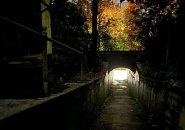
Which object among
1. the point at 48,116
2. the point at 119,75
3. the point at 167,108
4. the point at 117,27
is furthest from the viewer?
the point at 119,75

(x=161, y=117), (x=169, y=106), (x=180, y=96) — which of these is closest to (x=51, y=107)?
(x=180, y=96)

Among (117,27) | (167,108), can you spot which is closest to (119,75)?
(117,27)

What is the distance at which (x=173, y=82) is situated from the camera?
48.2 ft

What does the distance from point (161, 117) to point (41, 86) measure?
8951 millimetres

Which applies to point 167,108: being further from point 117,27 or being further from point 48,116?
point 117,27

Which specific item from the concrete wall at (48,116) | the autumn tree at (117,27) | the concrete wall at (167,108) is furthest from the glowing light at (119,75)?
the concrete wall at (48,116)

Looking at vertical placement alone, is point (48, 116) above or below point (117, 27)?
below

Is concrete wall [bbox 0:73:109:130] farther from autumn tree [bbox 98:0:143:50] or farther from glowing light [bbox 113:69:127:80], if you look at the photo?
glowing light [bbox 113:69:127:80]

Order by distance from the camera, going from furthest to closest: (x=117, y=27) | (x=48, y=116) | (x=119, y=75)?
(x=119, y=75) → (x=117, y=27) → (x=48, y=116)

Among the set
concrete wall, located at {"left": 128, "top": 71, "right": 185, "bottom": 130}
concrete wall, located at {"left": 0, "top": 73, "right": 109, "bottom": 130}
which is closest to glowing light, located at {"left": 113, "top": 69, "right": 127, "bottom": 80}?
concrete wall, located at {"left": 128, "top": 71, "right": 185, "bottom": 130}

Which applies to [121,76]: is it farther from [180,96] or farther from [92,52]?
[180,96]

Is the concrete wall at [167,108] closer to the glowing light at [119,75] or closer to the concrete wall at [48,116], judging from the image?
the concrete wall at [48,116]

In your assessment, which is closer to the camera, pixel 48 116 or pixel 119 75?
pixel 48 116

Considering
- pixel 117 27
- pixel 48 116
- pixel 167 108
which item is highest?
pixel 117 27
